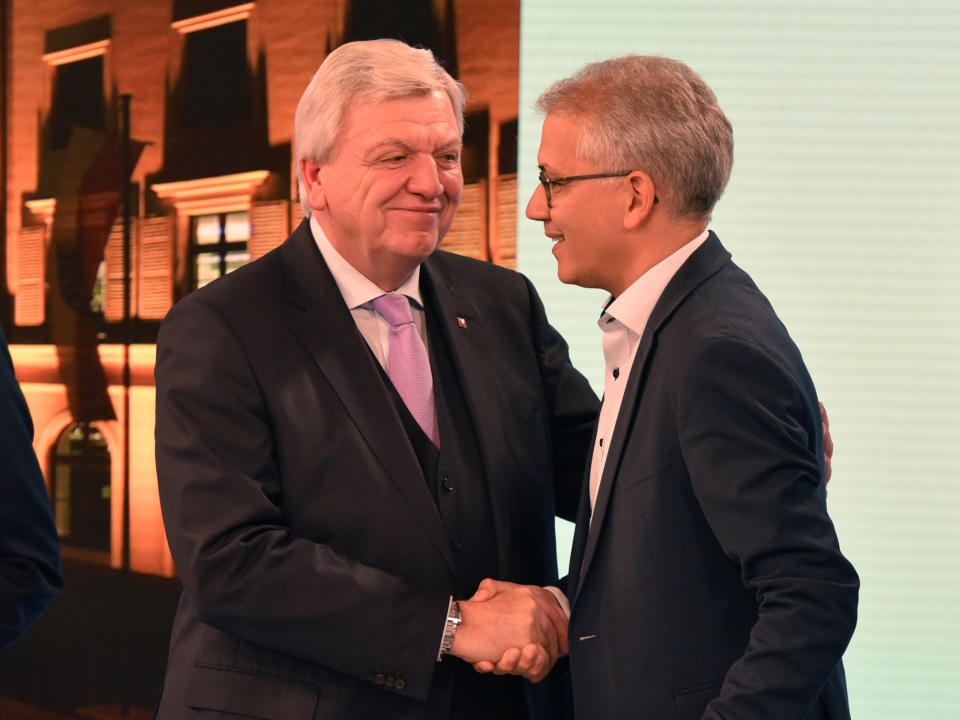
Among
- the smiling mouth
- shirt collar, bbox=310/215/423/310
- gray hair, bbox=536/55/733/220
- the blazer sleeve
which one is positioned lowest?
the blazer sleeve

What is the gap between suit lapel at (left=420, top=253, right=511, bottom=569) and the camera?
70.3 inches

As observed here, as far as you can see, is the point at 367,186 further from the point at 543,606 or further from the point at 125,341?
the point at 125,341

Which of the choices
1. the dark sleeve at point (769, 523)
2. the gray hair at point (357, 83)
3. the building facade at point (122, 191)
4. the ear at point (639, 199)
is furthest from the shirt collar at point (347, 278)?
the building facade at point (122, 191)

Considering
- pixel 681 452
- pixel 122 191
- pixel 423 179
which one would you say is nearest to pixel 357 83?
pixel 423 179

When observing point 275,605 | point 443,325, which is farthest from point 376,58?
point 275,605

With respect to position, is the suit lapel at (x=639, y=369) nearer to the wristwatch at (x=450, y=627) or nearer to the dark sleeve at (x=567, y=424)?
the wristwatch at (x=450, y=627)

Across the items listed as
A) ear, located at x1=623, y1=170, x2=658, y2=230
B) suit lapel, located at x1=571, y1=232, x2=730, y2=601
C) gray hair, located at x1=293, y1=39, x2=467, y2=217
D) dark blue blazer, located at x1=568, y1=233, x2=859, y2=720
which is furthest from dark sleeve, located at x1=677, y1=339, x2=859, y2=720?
gray hair, located at x1=293, y1=39, x2=467, y2=217

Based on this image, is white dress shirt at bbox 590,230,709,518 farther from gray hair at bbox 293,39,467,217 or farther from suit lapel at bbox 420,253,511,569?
gray hair at bbox 293,39,467,217

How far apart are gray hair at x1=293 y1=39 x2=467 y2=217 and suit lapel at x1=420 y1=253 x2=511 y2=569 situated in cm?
31

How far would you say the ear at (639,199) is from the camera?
5.00 ft

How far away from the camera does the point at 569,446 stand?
2010mm

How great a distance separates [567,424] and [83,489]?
2.25 meters

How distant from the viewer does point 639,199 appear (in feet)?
5.05

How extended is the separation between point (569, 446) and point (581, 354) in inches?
55.0
